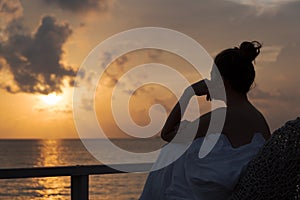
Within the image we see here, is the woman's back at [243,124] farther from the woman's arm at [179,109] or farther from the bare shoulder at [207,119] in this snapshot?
the woman's arm at [179,109]

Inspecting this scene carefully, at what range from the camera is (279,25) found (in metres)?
19.5

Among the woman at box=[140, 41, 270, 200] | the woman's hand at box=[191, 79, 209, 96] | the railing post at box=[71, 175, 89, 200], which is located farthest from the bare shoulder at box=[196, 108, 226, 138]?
the railing post at box=[71, 175, 89, 200]

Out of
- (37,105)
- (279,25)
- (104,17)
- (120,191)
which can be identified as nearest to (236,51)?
(279,25)

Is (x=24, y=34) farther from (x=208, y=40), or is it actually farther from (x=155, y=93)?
(x=155, y=93)

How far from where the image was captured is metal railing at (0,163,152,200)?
3668mm

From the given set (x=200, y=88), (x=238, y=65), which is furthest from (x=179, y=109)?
(x=238, y=65)

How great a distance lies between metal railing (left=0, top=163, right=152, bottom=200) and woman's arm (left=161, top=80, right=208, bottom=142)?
A: 3.30 ft

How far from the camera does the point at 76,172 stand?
4016 millimetres

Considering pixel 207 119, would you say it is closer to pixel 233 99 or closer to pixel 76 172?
pixel 233 99

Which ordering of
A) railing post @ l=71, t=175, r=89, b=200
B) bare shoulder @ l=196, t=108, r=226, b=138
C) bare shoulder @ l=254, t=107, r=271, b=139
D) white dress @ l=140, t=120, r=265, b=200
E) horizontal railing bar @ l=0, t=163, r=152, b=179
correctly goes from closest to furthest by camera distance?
white dress @ l=140, t=120, r=265, b=200 → bare shoulder @ l=196, t=108, r=226, b=138 → bare shoulder @ l=254, t=107, r=271, b=139 → horizontal railing bar @ l=0, t=163, r=152, b=179 → railing post @ l=71, t=175, r=89, b=200

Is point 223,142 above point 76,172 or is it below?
below

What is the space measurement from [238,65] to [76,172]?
155 cm

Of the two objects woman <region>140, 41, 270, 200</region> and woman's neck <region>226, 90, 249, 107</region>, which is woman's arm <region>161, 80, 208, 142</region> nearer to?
woman <region>140, 41, 270, 200</region>

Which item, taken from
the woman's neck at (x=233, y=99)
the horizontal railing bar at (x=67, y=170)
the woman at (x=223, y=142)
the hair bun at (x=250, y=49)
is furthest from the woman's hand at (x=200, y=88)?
the horizontal railing bar at (x=67, y=170)
